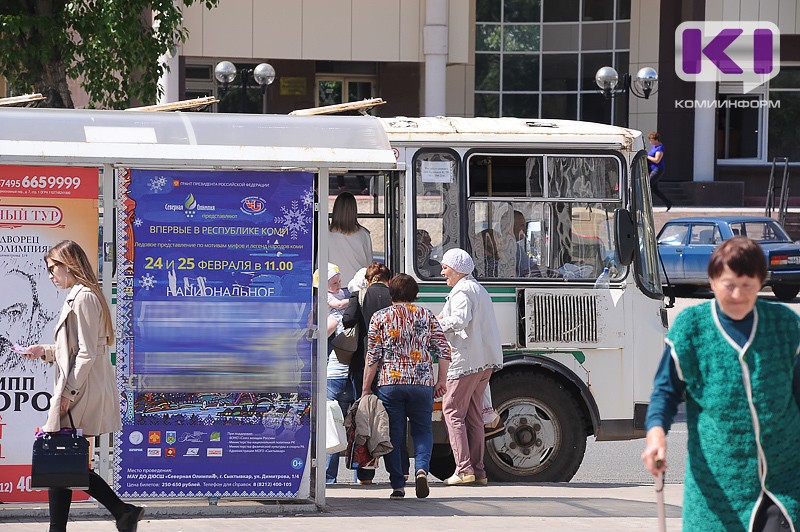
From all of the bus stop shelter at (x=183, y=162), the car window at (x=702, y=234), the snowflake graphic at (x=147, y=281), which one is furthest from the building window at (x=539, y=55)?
the snowflake graphic at (x=147, y=281)

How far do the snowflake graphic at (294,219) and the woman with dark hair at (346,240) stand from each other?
2.17 m

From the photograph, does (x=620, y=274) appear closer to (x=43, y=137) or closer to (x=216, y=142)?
(x=216, y=142)

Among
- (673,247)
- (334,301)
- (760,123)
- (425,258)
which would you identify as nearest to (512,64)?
(760,123)

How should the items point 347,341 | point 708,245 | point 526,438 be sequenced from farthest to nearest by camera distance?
point 708,245 < point 526,438 < point 347,341

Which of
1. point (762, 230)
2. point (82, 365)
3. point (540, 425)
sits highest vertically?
point (762, 230)

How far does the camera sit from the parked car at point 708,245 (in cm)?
2439

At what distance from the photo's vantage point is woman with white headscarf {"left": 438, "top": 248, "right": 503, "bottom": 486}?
30.0 ft

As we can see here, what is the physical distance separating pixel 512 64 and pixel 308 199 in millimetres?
32014

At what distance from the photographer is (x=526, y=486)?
9500mm

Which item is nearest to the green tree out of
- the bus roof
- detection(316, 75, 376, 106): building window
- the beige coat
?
the bus roof

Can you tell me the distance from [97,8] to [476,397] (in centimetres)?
692

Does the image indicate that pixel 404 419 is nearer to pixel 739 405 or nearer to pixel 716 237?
pixel 739 405

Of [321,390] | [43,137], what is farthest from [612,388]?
[43,137]

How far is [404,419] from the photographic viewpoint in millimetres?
8766
